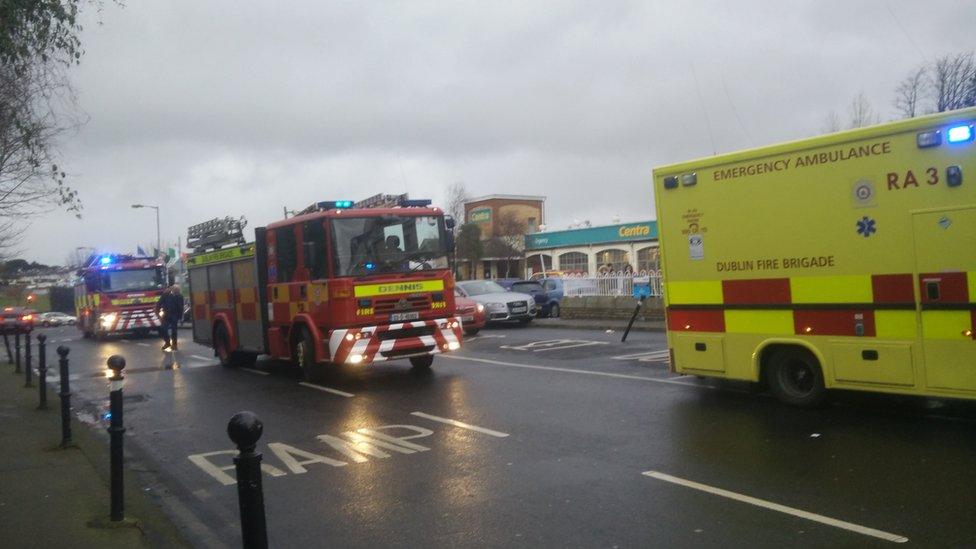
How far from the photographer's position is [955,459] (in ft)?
22.5

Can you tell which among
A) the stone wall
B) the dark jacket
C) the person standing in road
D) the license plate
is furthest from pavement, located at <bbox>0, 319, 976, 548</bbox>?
the stone wall

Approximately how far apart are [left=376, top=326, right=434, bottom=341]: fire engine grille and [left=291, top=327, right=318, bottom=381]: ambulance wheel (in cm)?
131

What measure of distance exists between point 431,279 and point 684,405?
17.1 feet

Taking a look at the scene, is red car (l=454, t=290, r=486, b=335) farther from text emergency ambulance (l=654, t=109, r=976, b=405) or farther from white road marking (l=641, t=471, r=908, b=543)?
white road marking (l=641, t=471, r=908, b=543)

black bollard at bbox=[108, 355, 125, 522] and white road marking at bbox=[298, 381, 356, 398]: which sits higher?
black bollard at bbox=[108, 355, 125, 522]

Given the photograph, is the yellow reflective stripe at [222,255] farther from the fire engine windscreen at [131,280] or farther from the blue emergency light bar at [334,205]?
the fire engine windscreen at [131,280]

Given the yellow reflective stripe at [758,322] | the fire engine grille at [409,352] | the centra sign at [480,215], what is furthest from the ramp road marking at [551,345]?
Answer: the centra sign at [480,215]

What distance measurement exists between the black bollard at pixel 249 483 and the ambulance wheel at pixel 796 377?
6857mm

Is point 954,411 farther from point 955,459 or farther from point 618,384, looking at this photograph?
point 618,384

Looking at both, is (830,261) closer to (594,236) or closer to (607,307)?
(607,307)

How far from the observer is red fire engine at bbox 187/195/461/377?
12.8 meters

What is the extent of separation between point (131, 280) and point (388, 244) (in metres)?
21.6

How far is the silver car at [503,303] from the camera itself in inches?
996

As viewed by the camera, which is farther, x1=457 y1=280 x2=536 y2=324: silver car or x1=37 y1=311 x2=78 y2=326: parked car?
x1=37 y1=311 x2=78 y2=326: parked car
